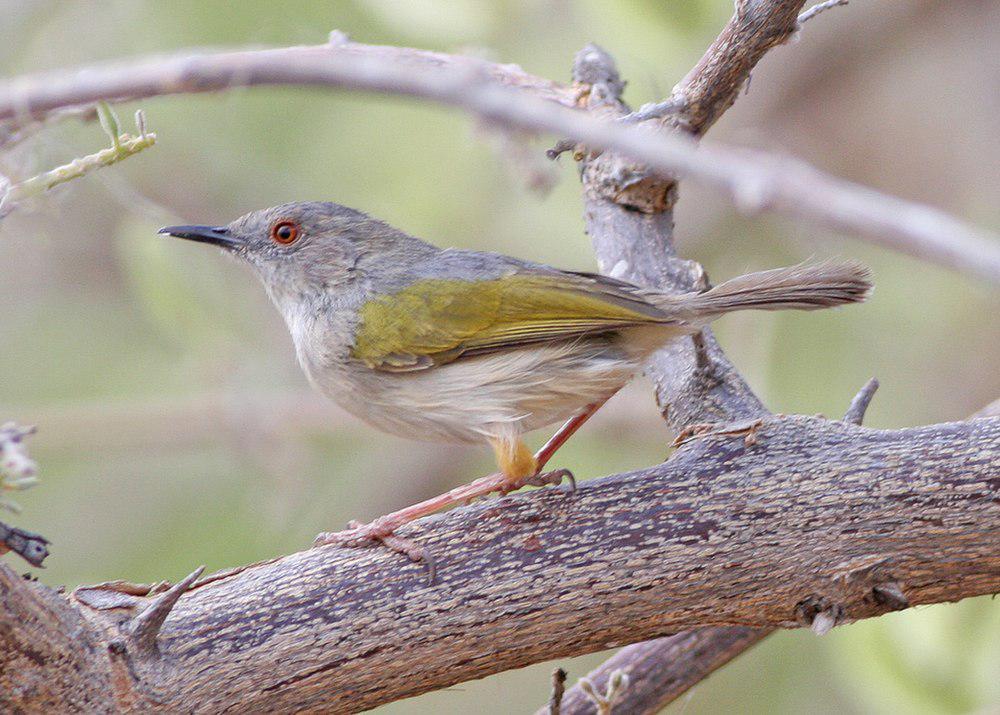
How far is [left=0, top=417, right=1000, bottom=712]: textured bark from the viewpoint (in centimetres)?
306

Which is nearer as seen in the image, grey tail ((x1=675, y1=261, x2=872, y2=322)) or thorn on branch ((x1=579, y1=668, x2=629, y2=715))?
thorn on branch ((x1=579, y1=668, x2=629, y2=715))

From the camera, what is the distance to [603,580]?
315 cm

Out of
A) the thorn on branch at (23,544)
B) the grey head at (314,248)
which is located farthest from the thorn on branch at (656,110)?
the thorn on branch at (23,544)

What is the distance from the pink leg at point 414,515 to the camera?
3.24 meters

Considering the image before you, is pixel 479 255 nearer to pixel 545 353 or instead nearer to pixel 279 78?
pixel 545 353

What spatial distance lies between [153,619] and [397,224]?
4.62 meters

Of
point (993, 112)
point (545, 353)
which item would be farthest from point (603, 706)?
point (993, 112)

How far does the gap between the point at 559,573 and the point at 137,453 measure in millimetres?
4166

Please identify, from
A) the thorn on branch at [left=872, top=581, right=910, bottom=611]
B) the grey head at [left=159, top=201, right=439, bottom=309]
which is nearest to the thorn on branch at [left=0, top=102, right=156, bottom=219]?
the grey head at [left=159, top=201, right=439, bottom=309]

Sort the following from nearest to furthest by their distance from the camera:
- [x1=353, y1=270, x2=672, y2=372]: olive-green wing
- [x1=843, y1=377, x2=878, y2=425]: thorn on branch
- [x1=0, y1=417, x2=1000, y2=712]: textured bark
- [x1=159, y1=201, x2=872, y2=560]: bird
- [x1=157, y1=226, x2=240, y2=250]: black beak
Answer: [x1=0, y1=417, x2=1000, y2=712]: textured bark < [x1=843, y1=377, x2=878, y2=425]: thorn on branch < [x1=159, y1=201, x2=872, y2=560]: bird < [x1=353, y1=270, x2=672, y2=372]: olive-green wing < [x1=157, y1=226, x2=240, y2=250]: black beak

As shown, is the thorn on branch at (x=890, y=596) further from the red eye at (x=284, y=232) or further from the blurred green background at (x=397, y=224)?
the blurred green background at (x=397, y=224)

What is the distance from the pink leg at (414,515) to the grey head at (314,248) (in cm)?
92

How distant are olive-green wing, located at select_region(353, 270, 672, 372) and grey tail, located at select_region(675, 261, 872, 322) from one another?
15cm

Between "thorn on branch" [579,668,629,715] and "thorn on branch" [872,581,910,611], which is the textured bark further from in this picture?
"thorn on branch" [579,668,629,715]
